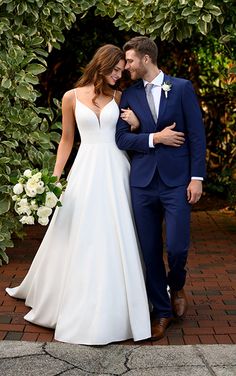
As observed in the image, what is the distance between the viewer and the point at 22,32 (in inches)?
238

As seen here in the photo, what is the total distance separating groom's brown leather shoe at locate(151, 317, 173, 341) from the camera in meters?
4.33

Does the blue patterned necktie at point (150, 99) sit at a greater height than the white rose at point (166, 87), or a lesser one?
lesser

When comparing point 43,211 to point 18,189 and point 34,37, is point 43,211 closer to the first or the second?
point 18,189

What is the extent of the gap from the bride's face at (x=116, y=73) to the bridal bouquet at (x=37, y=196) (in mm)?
711

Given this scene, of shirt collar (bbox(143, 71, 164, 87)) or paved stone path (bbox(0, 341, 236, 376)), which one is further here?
shirt collar (bbox(143, 71, 164, 87))

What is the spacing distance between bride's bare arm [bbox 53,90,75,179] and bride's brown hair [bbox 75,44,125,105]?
0.18 m

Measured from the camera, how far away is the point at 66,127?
Answer: 15.3 feet

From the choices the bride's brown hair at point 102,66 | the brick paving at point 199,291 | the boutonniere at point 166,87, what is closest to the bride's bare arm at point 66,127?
the bride's brown hair at point 102,66

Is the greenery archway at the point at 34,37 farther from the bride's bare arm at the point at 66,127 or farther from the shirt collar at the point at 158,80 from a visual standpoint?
the shirt collar at the point at 158,80

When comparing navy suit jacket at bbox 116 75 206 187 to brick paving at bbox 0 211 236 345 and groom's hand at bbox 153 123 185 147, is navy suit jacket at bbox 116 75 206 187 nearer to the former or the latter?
groom's hand at bbox 153 123 185 147

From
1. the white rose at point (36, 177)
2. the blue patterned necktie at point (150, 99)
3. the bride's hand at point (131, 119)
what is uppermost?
the blue patterned necktie at point (150, 99)

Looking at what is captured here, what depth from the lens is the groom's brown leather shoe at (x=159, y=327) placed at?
4332mm

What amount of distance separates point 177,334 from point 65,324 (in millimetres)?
710

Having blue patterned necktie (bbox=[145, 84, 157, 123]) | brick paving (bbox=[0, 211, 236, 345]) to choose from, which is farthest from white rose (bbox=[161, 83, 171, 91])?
brick paving (bbox=[0, 211, 236, 345])
